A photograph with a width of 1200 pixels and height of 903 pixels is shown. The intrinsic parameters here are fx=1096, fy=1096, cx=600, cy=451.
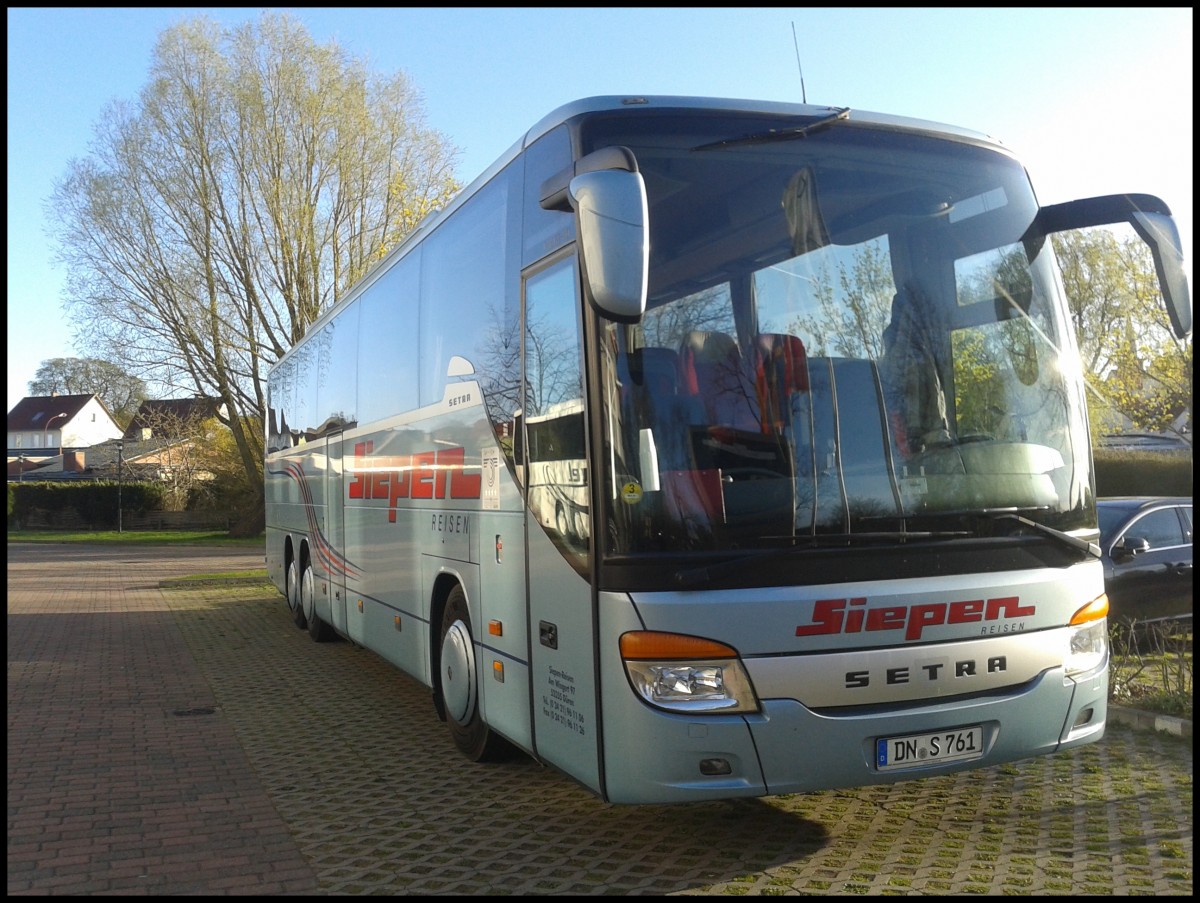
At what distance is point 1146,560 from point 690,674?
7.97m

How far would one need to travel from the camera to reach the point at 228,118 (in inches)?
1241

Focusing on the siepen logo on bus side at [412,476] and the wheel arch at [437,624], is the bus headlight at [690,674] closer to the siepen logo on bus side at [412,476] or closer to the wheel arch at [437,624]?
the siepen logo on bus side at [412,476]

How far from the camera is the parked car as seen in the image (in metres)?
10.6

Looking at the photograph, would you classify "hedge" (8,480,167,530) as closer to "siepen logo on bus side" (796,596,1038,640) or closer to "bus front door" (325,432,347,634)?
"bus front door" (325,432,347,634)

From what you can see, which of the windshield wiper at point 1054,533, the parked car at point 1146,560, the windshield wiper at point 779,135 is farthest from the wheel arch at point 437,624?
the parked car at point 1146,560

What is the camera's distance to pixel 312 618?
13070 mm

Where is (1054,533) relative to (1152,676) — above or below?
above

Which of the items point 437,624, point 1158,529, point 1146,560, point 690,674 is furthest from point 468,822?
point 1158,529

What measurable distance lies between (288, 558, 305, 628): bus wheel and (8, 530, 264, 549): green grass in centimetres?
2613

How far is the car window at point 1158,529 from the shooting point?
428 inches

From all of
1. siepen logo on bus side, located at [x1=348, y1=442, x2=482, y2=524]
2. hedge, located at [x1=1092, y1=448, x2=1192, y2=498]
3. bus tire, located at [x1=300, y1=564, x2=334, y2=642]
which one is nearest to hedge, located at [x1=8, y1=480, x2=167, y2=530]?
hedge, located at [x1=1092, y1=448, x2=1192, y2=498]

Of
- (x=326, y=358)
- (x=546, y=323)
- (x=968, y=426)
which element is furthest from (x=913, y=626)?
(x=326, y=358)

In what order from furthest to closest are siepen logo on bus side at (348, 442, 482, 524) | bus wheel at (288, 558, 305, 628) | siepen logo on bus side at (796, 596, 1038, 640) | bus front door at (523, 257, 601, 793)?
1. bus wheel at (288, 558, 305, 628)
2. siepen logo on bus side at (348, 442, 482, 524)
3. bus front door at (523, 257, 601, 793)
4. siepen logo on bus side at (796, 596, 1038, 640)

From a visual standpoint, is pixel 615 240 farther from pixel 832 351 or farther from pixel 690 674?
pixel 690 674
